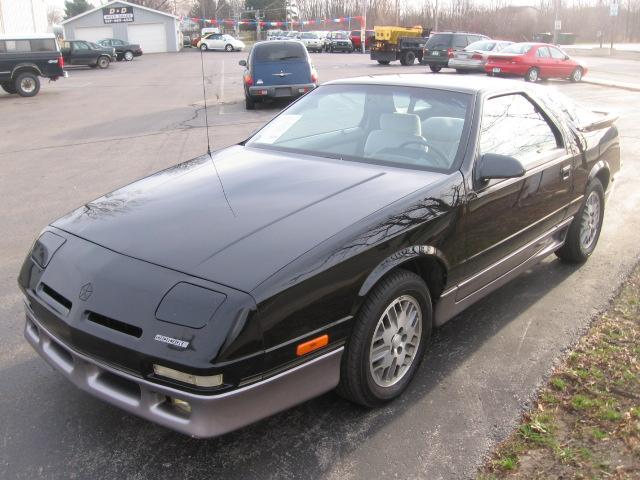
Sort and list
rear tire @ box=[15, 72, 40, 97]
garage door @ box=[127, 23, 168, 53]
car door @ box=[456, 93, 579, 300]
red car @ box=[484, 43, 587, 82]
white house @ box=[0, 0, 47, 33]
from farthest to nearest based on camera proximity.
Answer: garage door @ box=[127, 23, 168, 53] < white house @ box=[0, 0, 47, 33] < red car @ box=[484, 43, 587, 82] < rear tire @ box=[15, 72, 40, 97] < car door @ box=[456, 93, 579, 300]

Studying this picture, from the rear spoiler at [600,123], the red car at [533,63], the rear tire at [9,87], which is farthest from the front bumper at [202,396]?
the red car at [533,63]

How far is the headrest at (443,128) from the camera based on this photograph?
3.58 m

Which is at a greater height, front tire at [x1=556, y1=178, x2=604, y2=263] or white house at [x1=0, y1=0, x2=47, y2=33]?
white house at [x1=0, y1=0, x2=47, y2=33]

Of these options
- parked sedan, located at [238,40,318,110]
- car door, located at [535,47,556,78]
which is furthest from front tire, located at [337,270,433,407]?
car door, located at [535,47,556,78]

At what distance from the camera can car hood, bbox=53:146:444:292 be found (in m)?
2.52

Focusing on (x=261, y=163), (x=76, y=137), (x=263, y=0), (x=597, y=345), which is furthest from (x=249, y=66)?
(x=263, y=0)

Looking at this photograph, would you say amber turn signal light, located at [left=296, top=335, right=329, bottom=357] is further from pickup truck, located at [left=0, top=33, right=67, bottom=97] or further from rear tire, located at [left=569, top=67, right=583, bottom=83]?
rear tire, located at [left=569, top=67, right=583, bottom=83]

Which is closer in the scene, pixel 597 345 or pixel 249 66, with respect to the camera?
pixel 597 345

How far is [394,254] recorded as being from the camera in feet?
9.17

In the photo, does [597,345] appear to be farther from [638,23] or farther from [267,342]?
[638,23]

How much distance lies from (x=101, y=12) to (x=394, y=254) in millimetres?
57091

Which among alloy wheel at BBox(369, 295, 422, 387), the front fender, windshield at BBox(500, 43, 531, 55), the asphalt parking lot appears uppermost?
windshield at BBox(500, 43, 531, 55)

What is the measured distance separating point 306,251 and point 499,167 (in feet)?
4.55

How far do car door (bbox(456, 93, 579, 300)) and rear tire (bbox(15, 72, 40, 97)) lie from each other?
1886 cm
